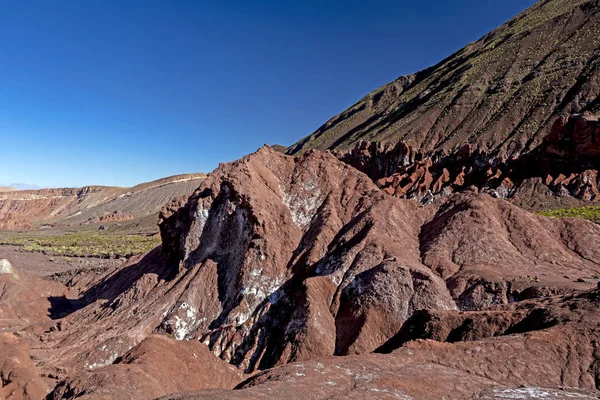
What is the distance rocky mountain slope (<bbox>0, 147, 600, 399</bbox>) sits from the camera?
905 cm

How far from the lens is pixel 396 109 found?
131 m

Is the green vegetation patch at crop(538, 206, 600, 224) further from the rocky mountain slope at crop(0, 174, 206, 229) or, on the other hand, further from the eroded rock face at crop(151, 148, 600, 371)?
the rocky mountain slope at crop(0, 174, 206, 229)

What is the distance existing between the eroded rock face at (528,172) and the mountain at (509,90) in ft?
18.1

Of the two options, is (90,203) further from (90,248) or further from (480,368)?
(480,368)

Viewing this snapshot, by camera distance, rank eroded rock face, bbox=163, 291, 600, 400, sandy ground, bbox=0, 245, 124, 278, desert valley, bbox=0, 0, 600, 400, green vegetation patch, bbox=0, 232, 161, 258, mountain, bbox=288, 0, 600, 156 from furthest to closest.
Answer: mountain, bbox=288, 0, 600, 156 → green vegetation patch, bbox=0, 232, 161, 258 → sandy ground, bbox=0, 245, 124, 278 → desert valley, bbox=0, 0, 600, 400 → eroded rock face, bbox=163, 291, 600, 400

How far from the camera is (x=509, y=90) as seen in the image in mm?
89062

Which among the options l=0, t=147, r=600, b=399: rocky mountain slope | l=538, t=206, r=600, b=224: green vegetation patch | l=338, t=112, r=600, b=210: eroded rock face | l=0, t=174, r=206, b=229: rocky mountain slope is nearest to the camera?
l=0, t=147, r=600, b=399: rocky mountain slope

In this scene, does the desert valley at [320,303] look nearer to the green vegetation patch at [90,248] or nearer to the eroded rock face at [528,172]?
the green vegetation patch at [90,248]

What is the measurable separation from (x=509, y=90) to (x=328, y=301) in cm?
9607

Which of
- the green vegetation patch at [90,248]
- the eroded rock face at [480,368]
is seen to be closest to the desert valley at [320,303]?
the eroded rock face at [480,368]

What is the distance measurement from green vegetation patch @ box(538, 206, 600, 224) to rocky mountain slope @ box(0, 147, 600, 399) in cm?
3224

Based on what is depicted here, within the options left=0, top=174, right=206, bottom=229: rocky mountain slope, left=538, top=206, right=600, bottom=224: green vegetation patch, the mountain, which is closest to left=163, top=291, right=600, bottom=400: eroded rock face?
left=538, top=206, right=600, bottom=224: green vegetation patch

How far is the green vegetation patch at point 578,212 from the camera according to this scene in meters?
44.6

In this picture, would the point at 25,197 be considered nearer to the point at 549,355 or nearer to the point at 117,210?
the point at 117,210
